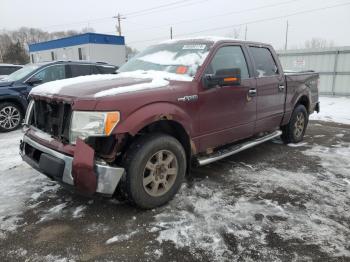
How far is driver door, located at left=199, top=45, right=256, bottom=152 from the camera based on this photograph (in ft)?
12.3

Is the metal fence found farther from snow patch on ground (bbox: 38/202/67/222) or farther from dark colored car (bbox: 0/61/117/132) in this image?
snow patch on ground (bbox: 38/202/67/222)

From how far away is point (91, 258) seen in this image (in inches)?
99.0

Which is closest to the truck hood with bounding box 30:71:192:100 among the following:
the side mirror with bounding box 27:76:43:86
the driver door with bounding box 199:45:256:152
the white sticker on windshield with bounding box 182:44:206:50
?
the driver door with bounding box 199:45:256:152

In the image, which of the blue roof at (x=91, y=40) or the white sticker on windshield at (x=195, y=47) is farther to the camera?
the blue roof at (x=91, y=40)

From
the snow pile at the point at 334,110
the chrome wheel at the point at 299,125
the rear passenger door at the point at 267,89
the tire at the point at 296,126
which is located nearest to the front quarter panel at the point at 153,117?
the rear passenger door at the point at 267,89

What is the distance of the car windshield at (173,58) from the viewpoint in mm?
3797

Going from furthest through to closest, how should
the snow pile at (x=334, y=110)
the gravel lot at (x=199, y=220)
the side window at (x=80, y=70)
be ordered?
the snow pile at (x=334, y=110) < the side window at (x=80, y=70) < the gravel lot at (x=199, y=220)

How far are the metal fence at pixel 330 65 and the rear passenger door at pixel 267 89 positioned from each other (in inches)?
388

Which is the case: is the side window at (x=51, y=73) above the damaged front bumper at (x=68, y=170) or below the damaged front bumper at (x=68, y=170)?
above

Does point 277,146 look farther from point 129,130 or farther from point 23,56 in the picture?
point 23,56

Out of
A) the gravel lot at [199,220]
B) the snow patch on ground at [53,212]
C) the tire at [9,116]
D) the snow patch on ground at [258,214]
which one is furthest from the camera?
the tire at [9,116]

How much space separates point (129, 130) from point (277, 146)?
392cm

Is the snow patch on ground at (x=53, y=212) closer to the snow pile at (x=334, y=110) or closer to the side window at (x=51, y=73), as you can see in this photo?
the side window at (x=51, y=73)

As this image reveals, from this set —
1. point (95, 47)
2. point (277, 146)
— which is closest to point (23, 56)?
point (95, 47)
